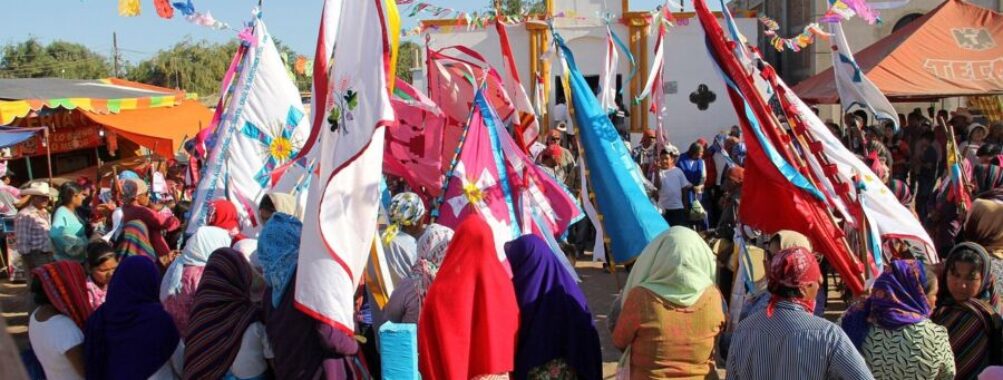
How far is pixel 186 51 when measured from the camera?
147 ft

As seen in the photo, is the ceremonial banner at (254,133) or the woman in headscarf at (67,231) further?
the woman in headscarf at (67,231)

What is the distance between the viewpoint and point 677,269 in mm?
3535

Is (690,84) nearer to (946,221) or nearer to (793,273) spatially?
A: (946,221)

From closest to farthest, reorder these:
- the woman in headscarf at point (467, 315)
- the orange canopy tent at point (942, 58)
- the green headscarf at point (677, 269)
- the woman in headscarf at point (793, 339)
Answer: the woman in headscarf at point (793, 339)
the green headscarf at point (677, 269)
the woman in headscarf at point (467, 315)
the orange canopy tent at point (942, 58)

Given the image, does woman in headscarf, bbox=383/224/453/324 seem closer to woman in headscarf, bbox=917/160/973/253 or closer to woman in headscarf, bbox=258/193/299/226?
woman in headscarf, bbox=258/193/299/226

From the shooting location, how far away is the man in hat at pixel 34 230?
23.9 ft

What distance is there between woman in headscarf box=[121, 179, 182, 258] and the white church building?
38.7ft

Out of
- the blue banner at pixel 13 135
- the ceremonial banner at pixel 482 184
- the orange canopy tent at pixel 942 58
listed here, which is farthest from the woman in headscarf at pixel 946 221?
the blue banner at pixel 13 135

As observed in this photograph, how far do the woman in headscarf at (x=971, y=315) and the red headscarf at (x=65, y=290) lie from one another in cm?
373

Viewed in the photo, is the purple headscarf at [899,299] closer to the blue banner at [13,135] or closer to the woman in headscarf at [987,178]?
the woman in headscarf at [987,178]

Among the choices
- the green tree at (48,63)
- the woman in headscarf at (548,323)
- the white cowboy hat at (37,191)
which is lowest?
the woman in headscarf at (548,323)

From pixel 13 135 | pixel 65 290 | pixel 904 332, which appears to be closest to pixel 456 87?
pixel 65 290

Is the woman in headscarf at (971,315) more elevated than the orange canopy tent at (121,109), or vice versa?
the orange canopy tent at (121,109)

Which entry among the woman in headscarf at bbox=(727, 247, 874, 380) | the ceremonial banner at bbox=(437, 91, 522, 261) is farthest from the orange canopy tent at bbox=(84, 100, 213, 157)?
the woman in headscarf at bbox=(727, 247, 874, 380)
